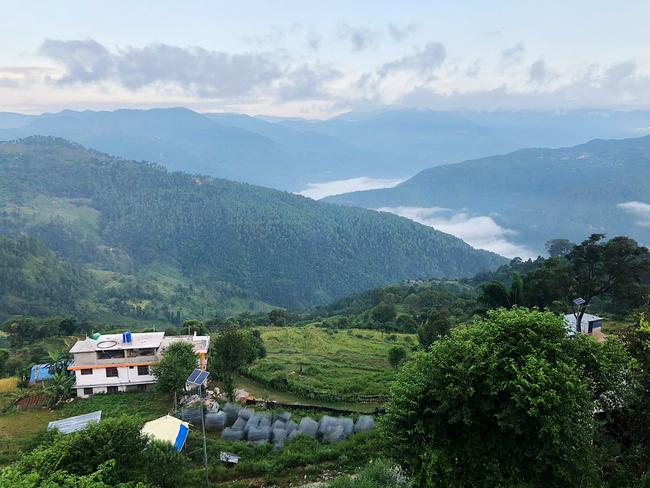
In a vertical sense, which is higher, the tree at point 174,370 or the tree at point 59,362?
the tree at point 174,370

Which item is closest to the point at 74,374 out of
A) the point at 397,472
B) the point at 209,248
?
the point at 397,472

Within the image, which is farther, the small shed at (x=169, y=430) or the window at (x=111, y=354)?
the window at (x=111, y=354)

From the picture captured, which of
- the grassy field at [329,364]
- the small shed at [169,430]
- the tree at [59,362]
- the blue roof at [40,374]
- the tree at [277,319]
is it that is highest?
the small shed at [169,430]

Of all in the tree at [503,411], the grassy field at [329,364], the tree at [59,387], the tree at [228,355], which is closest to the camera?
the tree at [503,411]

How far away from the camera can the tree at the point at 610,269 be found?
100 ft

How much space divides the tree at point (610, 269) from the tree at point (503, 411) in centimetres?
2026

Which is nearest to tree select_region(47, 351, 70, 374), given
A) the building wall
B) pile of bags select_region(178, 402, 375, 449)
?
the building wall

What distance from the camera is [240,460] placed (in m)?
19.3

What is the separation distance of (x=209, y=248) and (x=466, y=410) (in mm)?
166540

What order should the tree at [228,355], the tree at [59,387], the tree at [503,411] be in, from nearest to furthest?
the tree at [503,411], the tree at [228,355], the tree at [59,387]

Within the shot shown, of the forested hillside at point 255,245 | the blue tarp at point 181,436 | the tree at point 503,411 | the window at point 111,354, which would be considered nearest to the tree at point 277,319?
the window at point 111,354

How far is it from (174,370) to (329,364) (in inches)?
527

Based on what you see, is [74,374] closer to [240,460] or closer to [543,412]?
[240,460]

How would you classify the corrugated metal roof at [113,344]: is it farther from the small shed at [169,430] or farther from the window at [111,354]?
the small shed at [169,430]
